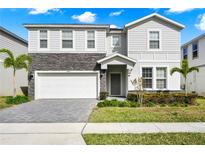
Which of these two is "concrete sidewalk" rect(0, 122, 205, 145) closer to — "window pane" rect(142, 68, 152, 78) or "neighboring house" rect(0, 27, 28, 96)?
"window pane" rect(142, 68, 152, 78)

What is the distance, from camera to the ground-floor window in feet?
55.8

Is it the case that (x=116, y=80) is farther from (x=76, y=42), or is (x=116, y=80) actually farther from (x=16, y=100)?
(x=16, y=100)

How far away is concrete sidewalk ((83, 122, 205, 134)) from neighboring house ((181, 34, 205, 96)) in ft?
44.5

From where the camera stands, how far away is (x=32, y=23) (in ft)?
54.0

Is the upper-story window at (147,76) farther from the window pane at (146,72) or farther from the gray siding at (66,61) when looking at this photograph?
the gray siding at (66,61)

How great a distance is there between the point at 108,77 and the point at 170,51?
6.02 meters

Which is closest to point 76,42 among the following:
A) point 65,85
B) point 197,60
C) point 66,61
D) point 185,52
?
point 66,61

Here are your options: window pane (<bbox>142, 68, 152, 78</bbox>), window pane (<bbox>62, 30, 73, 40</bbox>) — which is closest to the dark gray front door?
window pane (<bbox>142, 68, 152, 78</bbox>)

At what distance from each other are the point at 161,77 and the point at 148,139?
11.9 m

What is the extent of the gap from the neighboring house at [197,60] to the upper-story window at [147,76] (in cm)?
643

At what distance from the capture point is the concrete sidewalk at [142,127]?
6.80 m

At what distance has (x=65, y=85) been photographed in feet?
55.8

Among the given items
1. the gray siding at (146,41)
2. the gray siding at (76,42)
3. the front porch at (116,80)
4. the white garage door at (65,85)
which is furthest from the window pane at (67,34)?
the gray siding at (146,41)
